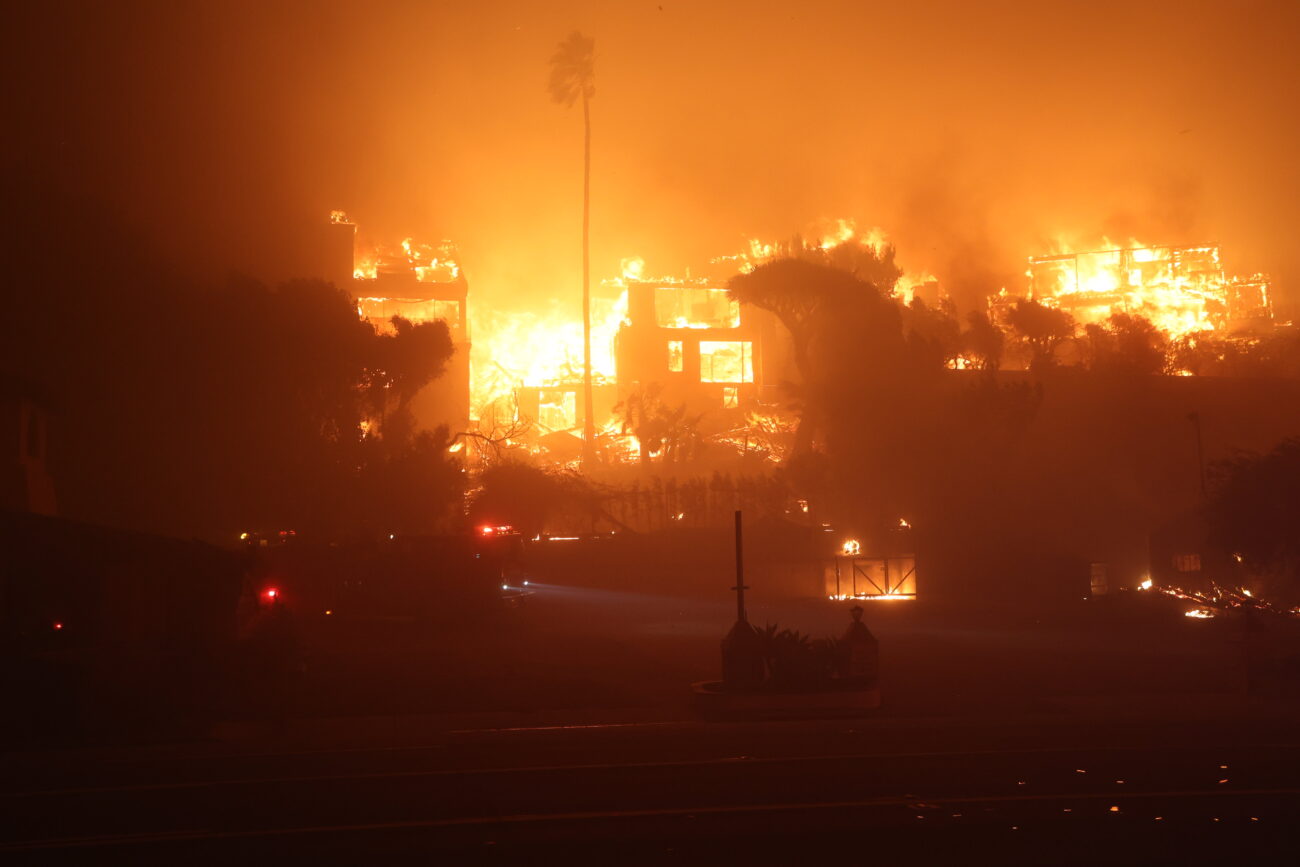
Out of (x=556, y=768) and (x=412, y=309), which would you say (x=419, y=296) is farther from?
(x=556, y=768)

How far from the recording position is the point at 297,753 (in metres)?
13.6

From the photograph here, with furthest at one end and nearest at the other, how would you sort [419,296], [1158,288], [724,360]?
[1158,288]
[724,360]
[419,296]

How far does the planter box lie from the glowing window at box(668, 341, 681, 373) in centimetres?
6779

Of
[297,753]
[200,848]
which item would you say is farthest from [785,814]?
[297,753]

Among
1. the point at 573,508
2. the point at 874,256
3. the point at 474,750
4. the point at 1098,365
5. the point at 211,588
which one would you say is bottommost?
the point at 474,750

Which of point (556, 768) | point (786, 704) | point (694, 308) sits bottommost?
point (556, 768)

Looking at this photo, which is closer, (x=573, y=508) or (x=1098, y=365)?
(x=573, y=508)

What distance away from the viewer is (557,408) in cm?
8725

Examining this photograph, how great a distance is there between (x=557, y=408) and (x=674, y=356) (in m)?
10.1

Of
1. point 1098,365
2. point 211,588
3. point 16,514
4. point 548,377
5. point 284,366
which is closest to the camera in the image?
point 16,514

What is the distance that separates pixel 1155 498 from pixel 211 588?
52.5 meters

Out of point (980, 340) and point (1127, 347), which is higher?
point (980, 340)

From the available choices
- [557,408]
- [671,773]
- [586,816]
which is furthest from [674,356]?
[586,816]

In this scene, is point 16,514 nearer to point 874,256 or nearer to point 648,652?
point 648,652
